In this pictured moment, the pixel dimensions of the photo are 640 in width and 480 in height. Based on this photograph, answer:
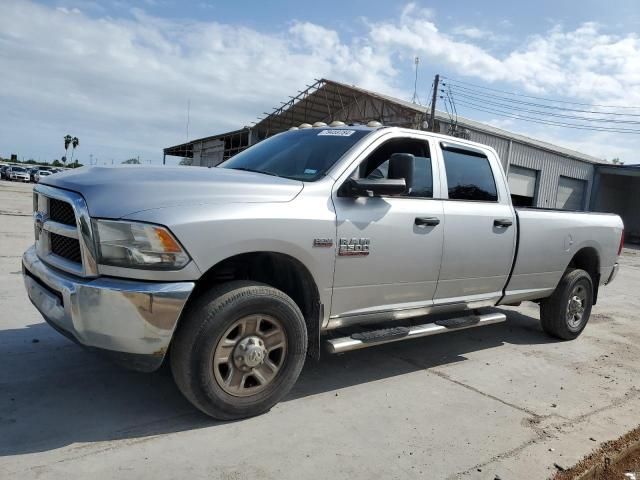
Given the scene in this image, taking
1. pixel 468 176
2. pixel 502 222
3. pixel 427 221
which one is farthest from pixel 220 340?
pixel 502 222

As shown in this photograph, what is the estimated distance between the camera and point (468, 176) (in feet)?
16.0

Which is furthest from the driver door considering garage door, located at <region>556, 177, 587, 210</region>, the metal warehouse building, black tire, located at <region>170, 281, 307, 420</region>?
garage door, located at <region>556, 177, 587, 210</region>

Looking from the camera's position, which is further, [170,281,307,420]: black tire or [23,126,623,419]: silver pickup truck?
[170,281,307,420]: black tire

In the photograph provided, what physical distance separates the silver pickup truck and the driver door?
12mm

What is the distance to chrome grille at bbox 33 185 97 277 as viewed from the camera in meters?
2.92

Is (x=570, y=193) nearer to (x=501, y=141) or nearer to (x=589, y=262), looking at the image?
(x=501, y=141)

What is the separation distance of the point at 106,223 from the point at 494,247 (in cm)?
338

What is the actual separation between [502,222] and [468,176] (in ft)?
1.74

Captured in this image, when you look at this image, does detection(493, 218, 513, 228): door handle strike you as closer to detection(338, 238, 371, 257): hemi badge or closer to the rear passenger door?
the rear passenger door

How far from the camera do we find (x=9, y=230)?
11.2 metres

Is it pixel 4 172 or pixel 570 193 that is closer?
pixel 570 193

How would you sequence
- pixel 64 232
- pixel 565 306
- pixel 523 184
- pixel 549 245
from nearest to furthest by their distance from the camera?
pixel 64 232
pixel 549 245
pixel 565 306
pixel 523 184

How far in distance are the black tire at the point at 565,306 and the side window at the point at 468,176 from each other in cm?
162

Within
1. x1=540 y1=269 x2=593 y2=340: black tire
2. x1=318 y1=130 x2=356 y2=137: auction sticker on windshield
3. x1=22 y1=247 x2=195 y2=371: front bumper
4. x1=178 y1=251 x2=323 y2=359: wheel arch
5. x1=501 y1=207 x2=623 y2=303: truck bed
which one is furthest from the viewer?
x1=540 y1=269 x2=593 y2=340: black tire
